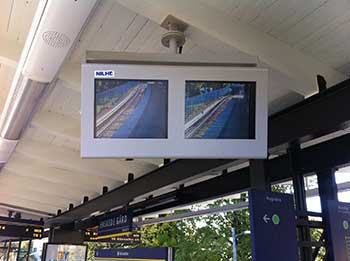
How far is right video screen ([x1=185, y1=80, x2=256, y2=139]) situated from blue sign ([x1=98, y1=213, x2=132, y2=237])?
4.38 metres

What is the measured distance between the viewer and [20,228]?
799 cm

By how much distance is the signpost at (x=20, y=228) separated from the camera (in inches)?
306

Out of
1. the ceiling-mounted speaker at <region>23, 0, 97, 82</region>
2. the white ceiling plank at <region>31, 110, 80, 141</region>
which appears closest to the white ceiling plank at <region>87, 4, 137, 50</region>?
the ceiling-mounted speaker at <region>23, 0, 97, 82</region>

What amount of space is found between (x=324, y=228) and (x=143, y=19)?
200 centimetres

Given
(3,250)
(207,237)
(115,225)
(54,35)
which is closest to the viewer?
(54,35)

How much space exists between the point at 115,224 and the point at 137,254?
242cm

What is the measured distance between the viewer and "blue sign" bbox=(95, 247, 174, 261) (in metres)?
3.71

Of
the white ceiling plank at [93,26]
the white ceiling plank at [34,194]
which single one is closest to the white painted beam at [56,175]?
the white ceiling plank at [34,194]

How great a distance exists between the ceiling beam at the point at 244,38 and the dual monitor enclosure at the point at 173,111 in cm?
41

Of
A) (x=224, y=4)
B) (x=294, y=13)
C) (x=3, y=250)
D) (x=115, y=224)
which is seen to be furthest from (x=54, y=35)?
(x=3, y=250)

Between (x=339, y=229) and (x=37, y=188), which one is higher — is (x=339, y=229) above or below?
below

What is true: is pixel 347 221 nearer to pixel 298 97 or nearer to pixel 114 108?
pixel 298 97

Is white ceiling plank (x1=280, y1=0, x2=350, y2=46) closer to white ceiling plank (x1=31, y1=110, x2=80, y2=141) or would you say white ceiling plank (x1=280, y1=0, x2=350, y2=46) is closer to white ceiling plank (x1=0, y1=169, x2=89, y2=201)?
white ceiling plank (x1=31, y1=110, x2=80, y2=141)

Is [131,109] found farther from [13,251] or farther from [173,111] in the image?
[13,251]
